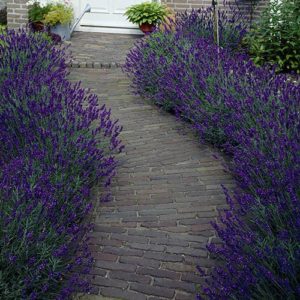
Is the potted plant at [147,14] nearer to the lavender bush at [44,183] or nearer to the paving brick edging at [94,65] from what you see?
the paving brick edging at [94,65]

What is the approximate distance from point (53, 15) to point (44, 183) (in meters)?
6.94

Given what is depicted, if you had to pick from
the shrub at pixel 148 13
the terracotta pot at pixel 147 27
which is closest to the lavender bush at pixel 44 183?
the shrub at pixel 148 13

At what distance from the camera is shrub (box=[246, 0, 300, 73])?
7.73 meters

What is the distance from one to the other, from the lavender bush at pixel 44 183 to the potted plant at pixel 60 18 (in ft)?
14.3

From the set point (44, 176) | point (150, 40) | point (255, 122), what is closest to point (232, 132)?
point (255, 122)

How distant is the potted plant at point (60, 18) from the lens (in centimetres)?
998

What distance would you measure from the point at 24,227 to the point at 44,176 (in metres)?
0.56

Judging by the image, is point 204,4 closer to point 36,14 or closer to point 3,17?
point 36,14

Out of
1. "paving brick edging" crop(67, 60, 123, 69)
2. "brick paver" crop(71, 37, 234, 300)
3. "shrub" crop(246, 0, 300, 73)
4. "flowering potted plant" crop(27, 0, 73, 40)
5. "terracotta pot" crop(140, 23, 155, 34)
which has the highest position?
"flowering potted plant" crop(27, 0, 73, 40)

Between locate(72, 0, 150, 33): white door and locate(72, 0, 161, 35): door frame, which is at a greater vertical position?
locate(72, 0, 150, 33): white door

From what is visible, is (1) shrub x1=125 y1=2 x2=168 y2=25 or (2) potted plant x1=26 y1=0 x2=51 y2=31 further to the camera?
(1) shrub x1=125 y1=2 x2=168 y2=25

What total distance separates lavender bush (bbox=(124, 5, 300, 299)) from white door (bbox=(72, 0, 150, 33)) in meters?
3.40

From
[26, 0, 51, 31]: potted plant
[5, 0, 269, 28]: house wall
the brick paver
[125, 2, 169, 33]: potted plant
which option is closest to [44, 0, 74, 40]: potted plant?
[26, 0, 51, 31]: potted plant

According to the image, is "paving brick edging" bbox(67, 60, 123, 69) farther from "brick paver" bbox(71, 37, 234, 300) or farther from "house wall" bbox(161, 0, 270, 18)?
"house wall" bbox(161, 0, 270, 18)
